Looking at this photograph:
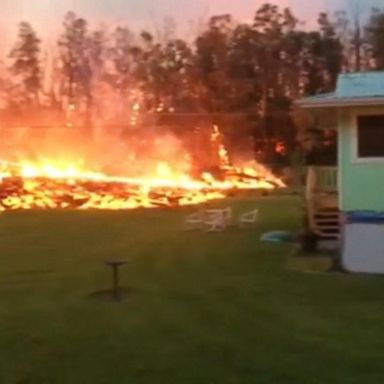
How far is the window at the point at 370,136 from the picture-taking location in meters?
16.4

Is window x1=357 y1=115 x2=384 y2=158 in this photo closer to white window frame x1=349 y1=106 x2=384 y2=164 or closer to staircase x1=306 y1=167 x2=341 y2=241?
white window frame x1=349 y1=106 x2=384 y2=164

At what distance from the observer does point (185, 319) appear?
1125 cm

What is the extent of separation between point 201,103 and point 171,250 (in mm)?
35059

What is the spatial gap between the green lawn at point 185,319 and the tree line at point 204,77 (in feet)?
102

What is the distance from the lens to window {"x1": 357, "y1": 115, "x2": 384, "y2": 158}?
53.9 feet

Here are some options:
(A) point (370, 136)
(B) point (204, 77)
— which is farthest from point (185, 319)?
(B) point (204, 77)

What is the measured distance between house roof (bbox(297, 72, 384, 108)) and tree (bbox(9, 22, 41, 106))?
140ft

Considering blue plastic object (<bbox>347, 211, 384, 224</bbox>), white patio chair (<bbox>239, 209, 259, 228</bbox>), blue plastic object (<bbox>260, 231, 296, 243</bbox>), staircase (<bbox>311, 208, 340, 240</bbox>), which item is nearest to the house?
blue plastic object (<bbox>347, 211, 384, 224</bbox>)

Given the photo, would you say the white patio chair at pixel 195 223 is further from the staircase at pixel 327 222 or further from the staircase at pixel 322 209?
the staircase at pixel 327 222

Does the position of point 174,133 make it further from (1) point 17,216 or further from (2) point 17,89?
(1) point 17,216

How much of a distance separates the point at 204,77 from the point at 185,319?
141ft

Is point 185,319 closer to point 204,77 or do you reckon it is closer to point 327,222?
point 327,222

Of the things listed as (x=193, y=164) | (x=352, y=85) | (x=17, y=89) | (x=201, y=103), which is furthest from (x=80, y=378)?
(x=17, y=89)

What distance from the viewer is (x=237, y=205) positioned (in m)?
30.5
